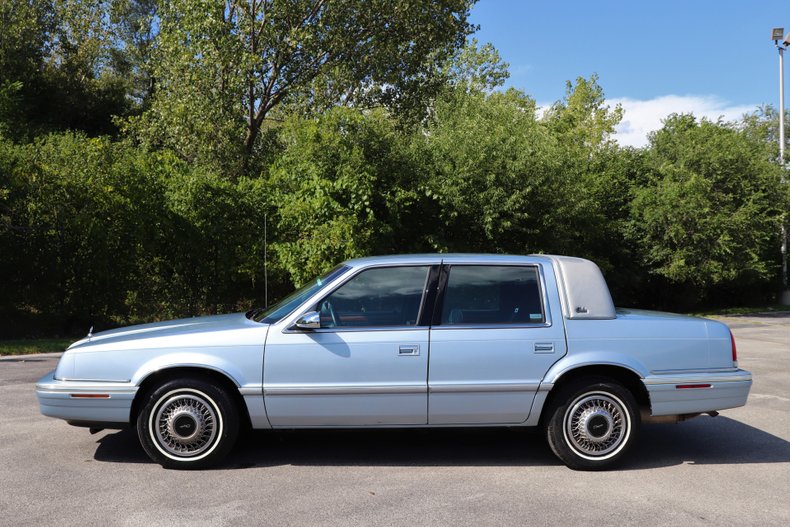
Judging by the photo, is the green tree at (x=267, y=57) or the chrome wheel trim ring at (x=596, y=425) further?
the green tree at (x=267, y=57)

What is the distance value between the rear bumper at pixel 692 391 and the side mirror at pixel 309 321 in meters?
2.59

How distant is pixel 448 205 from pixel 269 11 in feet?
25.5

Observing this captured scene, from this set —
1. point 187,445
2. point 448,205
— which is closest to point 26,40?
point 448,205

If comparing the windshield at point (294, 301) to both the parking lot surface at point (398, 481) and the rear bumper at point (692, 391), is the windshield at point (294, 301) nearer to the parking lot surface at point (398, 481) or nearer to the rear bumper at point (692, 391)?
the parking lot surface at point (398, 481)

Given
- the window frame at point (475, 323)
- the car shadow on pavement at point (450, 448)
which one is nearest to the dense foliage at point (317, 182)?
the car shadow on pavement at point (450, 448)

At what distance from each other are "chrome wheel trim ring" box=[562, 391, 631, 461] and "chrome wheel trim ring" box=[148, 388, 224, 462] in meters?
2.73

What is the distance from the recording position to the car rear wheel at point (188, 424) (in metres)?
5.30

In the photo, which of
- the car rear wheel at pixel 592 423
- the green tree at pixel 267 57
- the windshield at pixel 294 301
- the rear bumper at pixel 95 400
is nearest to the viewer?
the rear bumper at pixel 95 400

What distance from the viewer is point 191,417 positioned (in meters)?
5.31

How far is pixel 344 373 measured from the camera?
208 inches

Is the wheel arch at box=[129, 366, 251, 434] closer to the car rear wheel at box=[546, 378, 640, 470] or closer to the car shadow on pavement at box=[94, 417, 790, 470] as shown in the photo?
the car shadow on pavement at box=[94, 417, 790, 470]

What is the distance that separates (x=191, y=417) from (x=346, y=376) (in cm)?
123

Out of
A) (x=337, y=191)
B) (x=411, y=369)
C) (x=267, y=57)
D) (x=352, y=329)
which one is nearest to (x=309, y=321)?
(x=352, y=329)

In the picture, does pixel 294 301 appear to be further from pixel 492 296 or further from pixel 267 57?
pixel 267 57
